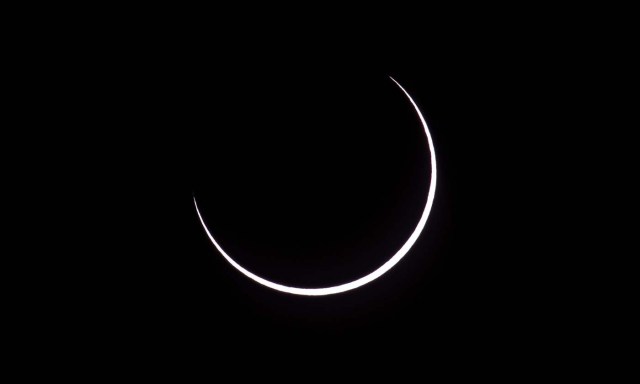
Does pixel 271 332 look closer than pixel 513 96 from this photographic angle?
No

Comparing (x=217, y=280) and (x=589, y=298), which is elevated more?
(x=217, y=280)

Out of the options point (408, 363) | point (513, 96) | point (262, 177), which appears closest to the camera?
point (262, 177)

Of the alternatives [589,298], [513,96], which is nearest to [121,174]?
[513,96]

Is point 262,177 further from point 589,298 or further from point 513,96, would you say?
point 589,298

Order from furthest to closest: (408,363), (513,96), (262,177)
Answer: (408,363) → (513,96) → (262,177)

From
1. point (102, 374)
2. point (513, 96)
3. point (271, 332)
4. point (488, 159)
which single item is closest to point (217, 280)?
point (271, 332)

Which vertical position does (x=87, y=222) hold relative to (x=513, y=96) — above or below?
below

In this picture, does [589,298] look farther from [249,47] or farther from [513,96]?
[249,47]

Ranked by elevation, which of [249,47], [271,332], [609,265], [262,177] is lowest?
[271,332]

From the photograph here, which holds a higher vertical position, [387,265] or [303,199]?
[303,199]
